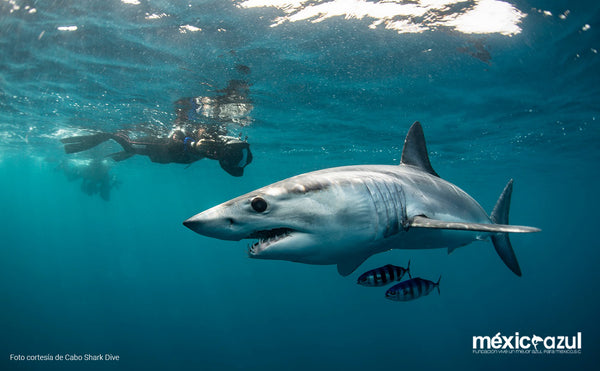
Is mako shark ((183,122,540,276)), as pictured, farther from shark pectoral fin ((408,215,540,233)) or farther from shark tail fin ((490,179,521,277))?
shark tail fin ((490,179,521,277))

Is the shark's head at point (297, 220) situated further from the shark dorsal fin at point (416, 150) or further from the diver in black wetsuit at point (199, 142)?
the diver in black wetsuit at point (199, 142)

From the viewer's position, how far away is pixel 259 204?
1929mm

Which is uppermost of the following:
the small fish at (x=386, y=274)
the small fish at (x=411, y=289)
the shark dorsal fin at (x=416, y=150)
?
the shark dorsal fin at (x=416, y=150)

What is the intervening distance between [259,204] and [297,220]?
289 millimetres

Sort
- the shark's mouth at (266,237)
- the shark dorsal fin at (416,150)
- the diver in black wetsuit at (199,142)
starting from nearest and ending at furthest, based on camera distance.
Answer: the shark's mouth at (266,237)
the shark dorsal fin at (416,150)
the diver in black wetsuit at (199,142)

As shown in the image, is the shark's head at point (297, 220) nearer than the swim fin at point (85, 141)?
Yes

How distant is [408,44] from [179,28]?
6.62 metres

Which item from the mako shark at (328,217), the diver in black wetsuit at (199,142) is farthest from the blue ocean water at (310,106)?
the mako shark at (328,217)

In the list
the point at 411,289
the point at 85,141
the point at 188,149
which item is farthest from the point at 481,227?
the point at 85,141

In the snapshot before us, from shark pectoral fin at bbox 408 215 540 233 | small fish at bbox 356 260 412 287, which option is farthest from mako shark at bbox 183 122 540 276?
small fish at bbox 356 260 412 287

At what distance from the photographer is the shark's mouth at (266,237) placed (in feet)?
6.73

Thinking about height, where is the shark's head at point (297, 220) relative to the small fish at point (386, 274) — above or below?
above

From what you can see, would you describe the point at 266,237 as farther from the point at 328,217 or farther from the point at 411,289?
the point at 411,289

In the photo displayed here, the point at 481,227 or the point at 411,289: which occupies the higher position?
the point at 481,227
